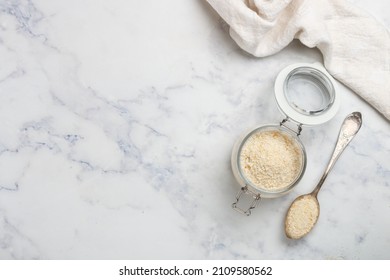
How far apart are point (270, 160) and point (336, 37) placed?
276mm

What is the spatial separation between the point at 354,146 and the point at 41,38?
1.98 ft

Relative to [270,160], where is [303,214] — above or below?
below

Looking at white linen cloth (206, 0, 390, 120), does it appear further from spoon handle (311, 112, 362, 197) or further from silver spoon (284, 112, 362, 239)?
silver spoon (284, 112, 362, 239)

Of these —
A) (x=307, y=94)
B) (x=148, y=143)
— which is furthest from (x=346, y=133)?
(x=148, y=143)

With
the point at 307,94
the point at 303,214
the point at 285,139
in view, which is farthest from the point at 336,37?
the point at 303,214

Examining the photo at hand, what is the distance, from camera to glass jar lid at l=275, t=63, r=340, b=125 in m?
0.93

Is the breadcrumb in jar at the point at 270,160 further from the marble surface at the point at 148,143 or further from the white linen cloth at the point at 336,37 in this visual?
the white linen cloth at the point at 336,37

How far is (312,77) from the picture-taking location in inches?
38.5

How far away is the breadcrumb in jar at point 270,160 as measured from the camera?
897 mm

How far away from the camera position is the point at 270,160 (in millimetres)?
894

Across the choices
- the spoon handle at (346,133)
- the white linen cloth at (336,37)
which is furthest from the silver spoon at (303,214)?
the white linen cloth at (336,37)

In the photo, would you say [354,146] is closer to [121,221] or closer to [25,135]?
[121,221]

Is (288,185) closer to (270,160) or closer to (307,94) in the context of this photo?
(270,160)
